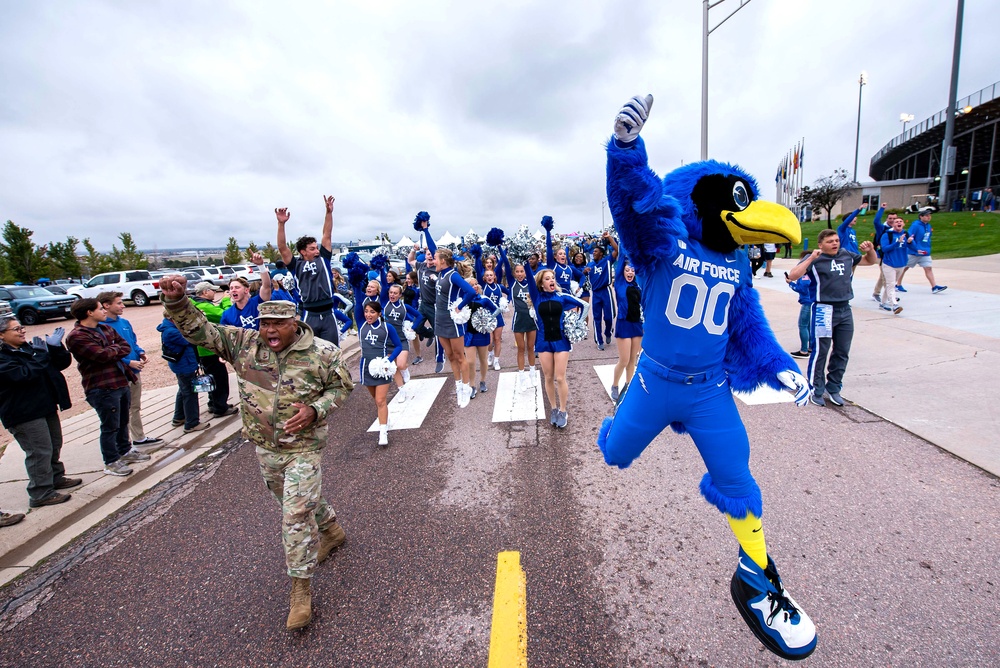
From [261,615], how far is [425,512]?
4.02 ft

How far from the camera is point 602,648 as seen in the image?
2.20 metres

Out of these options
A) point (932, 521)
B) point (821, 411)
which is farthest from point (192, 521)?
point (821, 411)

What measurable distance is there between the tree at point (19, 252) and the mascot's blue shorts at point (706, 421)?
4396 cm

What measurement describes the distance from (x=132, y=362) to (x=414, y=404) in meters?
3.22

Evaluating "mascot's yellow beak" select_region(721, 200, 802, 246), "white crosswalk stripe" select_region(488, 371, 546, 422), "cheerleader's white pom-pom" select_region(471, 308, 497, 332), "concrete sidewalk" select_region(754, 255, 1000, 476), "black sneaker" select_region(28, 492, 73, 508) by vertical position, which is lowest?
"white crosswalk stripe" select_region(488, 371, 546, 422)

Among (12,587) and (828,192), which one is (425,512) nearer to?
(12,587)

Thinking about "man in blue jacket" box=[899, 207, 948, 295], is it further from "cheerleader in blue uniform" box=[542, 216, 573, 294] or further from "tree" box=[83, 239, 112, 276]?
"tree" box=[83, 239, 112, 276]

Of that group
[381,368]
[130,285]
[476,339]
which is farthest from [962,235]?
[130,285]

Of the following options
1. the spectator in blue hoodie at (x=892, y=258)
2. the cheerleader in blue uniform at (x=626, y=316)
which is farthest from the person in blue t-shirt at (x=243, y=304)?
the spectator in blue hoodie at (x=892, y=258)

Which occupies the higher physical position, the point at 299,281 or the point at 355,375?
the point at 299,281

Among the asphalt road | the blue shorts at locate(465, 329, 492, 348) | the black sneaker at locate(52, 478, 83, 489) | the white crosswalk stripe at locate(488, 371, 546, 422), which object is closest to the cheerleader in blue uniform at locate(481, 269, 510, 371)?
the blue shorts at locate(465, 329, 492, 348)

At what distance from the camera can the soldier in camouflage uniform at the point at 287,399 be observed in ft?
8.52

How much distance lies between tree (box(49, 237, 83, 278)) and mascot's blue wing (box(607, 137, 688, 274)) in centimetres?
4737

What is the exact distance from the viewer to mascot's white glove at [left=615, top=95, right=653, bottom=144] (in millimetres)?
1758
